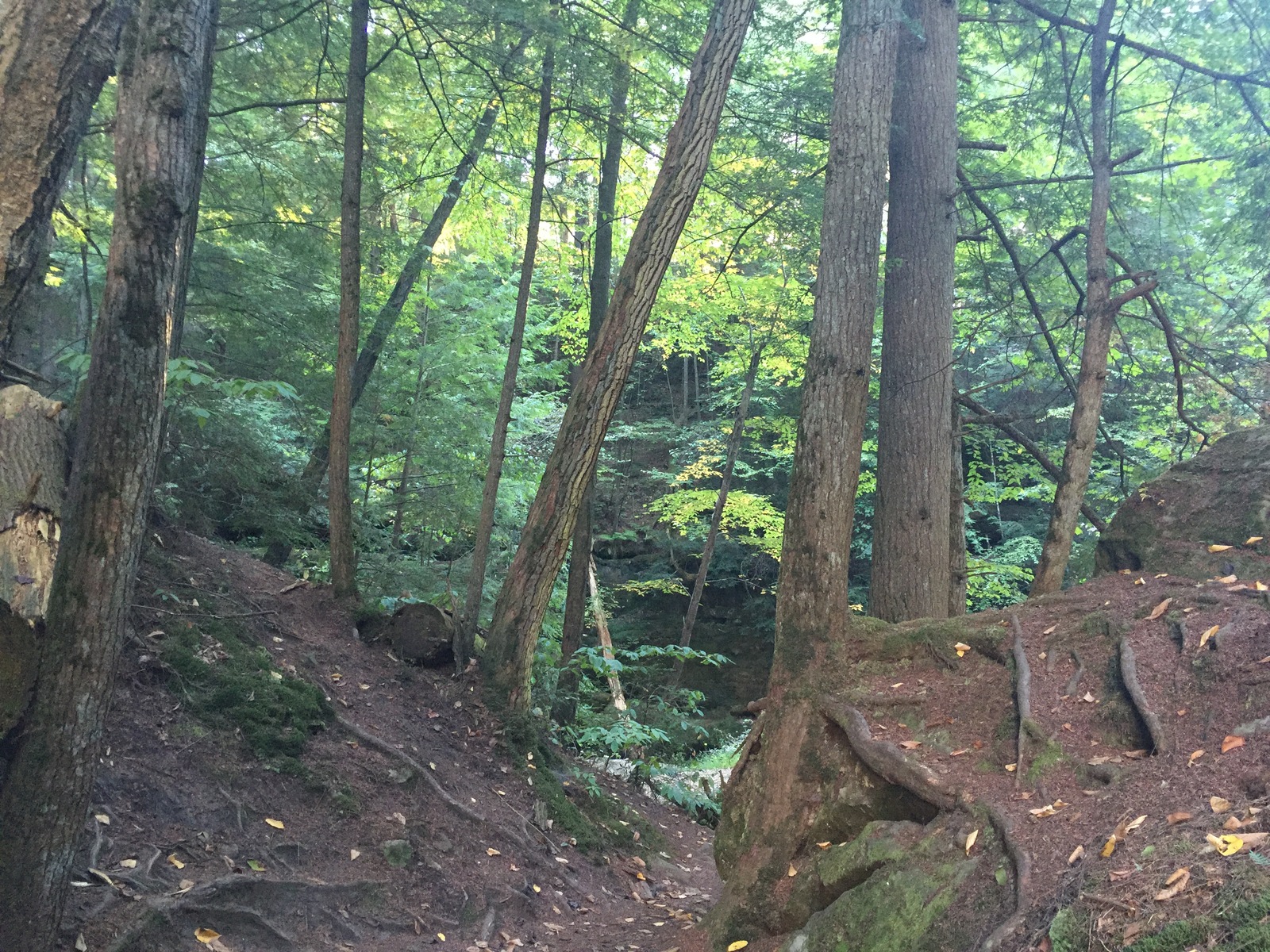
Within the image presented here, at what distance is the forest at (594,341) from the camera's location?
3.28m

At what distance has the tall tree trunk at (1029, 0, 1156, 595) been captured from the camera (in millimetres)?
6066

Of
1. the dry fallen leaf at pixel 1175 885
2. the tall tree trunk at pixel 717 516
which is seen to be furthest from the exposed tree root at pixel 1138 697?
the tall tree trunk at pixel 717 516

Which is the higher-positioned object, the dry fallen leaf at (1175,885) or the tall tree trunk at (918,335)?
the tall tree trunk at (918,335)

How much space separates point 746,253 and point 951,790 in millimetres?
8505

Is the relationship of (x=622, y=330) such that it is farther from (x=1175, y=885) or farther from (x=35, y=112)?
(x=1175, y=885)

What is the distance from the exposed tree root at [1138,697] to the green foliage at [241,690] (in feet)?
16.0

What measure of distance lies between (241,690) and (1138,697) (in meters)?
5.28

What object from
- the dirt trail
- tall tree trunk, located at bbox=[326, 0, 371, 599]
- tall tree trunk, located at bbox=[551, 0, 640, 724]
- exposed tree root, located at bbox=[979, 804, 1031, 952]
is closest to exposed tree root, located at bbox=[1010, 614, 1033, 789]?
exposed tree root, located at bbox=[979, 804, 1031, 952]

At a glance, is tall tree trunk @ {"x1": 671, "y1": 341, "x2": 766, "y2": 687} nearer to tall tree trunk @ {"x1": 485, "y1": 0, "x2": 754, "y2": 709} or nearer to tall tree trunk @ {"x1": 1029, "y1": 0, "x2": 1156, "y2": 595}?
tall tree trunk @ {"x1": 485, "y1": 0, "x2": 754, "y2": 709}

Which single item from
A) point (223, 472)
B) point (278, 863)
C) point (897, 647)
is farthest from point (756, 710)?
point (223, 472)

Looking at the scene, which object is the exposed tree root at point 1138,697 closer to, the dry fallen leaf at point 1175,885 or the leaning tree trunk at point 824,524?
the dry fallen leaf at point 1175,885

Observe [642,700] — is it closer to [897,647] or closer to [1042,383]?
[897,647]

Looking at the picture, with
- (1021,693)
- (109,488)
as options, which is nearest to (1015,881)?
(1021,693)

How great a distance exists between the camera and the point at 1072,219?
8805 millimetres
